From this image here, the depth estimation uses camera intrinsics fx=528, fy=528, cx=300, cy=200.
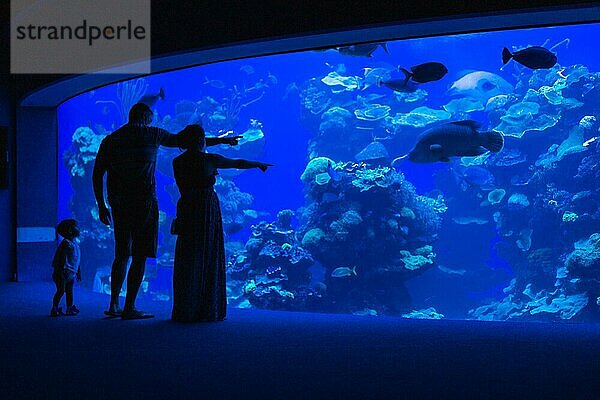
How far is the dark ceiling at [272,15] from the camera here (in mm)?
4820

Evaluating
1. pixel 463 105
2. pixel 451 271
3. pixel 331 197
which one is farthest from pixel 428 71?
pixel 451 271

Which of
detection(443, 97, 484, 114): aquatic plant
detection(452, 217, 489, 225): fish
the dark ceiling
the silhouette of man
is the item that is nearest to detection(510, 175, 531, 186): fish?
detection(452, 217, 489, 225): fish

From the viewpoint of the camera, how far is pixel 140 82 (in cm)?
2055

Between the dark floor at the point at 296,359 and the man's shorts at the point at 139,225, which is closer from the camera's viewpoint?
the dark floor at the point at 296,359

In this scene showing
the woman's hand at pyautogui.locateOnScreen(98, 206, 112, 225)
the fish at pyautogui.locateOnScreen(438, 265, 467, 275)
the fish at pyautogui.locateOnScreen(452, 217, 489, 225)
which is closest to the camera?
the woman's hand at pyautogui.locateOnScreen(98, 206, 112, 225)

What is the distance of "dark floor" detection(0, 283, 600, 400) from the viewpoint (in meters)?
2.34

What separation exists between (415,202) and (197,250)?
1005 cm

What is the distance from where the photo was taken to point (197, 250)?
4398 millimetres

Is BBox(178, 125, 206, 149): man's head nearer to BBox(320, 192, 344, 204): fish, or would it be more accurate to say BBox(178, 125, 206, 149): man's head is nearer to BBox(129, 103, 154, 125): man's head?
BBox(129, 103, 154, 125): man's head

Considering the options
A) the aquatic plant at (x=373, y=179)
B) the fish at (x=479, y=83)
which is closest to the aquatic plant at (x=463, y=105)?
the fish at (x=479, y=83)

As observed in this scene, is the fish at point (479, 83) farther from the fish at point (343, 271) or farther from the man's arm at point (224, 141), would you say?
the man's arm at point (224, 141)

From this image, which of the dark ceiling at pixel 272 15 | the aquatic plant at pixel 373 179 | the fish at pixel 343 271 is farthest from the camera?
the fish at pixel 343 271

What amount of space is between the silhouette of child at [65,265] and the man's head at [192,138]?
1.43 m

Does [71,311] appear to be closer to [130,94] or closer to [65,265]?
[65,265]
